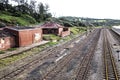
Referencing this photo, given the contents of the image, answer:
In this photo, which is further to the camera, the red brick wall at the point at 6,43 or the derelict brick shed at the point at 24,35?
Answer: the derelict brick shed at the point at 24,35

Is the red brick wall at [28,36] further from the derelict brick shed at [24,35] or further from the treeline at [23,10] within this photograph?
the treeline at [23,10]

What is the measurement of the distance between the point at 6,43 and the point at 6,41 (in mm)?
329

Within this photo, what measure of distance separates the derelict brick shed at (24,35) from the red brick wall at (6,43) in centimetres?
115

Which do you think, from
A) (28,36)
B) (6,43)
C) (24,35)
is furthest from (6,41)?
(28,36)

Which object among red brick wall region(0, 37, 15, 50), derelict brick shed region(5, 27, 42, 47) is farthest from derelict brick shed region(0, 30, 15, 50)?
derelict brick shed region(5, 27, 42, 47)

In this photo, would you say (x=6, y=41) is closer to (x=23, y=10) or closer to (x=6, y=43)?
(x=6, y=43)

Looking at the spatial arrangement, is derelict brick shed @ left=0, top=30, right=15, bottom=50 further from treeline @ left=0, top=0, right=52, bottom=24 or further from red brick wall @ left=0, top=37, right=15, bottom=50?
treeline @ left=0, top=0, right=52, bottom=24

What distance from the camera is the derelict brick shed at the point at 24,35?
127 feet

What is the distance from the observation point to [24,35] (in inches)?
1603

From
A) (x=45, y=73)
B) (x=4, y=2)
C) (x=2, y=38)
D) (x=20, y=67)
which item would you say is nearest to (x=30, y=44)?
(x=2, y=38)

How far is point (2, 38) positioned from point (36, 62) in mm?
10261

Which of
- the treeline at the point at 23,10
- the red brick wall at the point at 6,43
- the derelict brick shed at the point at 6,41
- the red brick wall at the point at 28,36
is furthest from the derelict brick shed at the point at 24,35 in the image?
the treeline at the point at 23,10

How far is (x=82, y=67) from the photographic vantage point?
959 inches

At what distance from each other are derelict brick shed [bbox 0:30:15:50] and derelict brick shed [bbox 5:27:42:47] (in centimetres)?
101
